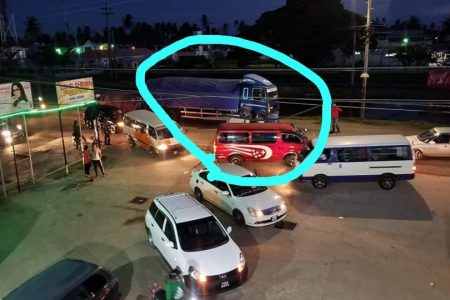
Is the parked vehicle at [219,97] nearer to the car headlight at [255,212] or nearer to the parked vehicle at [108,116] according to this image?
the parked vehicle at [108,116]

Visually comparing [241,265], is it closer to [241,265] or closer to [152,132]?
[241,265]

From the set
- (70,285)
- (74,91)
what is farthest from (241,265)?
(74,91)

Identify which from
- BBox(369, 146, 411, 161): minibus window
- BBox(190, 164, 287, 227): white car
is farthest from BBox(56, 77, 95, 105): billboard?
BBox(369, 146, 411, 161): minibus window

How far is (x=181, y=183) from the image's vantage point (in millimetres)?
18578

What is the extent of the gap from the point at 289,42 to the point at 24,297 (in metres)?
56.8

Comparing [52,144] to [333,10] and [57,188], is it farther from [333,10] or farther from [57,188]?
[333,10]

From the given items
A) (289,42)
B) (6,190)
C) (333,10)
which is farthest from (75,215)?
(333,10)

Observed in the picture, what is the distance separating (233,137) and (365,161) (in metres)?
6.26

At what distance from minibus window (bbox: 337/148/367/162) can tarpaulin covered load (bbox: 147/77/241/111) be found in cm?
1273

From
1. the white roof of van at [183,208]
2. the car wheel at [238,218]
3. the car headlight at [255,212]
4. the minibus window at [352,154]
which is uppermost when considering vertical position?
the minibus window at [352,154]

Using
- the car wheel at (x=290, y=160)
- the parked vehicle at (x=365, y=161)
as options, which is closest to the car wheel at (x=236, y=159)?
the car wheel at (x=290, y=160)

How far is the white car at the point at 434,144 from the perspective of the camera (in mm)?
19922

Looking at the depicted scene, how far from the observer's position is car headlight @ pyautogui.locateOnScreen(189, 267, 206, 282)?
Result: 10367mm

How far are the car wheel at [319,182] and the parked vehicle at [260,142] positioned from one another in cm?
249
